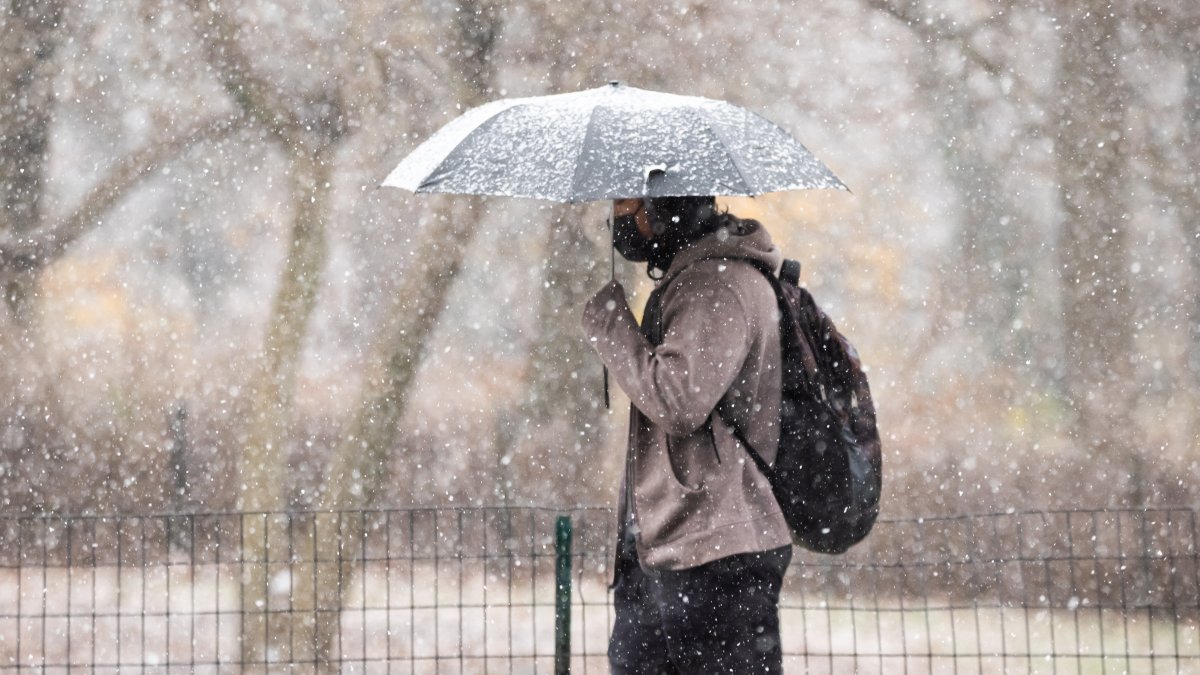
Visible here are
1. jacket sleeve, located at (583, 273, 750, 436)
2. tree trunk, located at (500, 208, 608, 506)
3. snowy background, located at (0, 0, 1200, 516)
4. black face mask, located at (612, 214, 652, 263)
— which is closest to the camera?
jacket sleeve, located at (583, 273, 750, 436)

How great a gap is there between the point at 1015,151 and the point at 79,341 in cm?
974

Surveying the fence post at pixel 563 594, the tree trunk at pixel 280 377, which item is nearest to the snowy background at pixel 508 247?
the tree trunk at pixel 280 377

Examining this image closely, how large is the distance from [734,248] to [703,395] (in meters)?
0.37

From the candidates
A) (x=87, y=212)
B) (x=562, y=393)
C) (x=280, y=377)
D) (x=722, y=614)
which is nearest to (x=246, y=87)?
(x=87, y=212)

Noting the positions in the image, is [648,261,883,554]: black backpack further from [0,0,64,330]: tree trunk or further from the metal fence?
[0,0,64,330]: tree trunk

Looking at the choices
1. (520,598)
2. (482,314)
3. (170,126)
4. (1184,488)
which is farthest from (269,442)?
(1184,488)

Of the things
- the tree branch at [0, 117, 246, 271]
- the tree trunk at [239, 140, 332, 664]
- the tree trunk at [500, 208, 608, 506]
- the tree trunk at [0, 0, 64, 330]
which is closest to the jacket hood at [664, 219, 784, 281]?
the tree trunk at [239, 140, 332, 664]

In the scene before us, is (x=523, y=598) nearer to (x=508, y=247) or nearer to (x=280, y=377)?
(x=508, y=247)

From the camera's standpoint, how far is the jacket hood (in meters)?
3.18

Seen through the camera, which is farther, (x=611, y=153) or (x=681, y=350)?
(x=611, y=153)

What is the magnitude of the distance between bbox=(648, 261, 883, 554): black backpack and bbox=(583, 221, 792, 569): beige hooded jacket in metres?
0.06

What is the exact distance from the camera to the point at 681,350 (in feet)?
10.1

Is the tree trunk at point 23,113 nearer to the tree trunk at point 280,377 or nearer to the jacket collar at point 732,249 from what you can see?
the tree trunk at point 280,377

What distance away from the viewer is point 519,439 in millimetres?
13648
